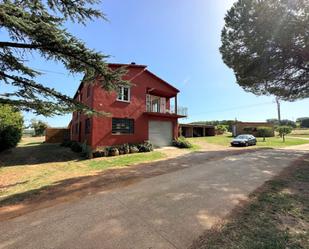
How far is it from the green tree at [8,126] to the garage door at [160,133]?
10716mm

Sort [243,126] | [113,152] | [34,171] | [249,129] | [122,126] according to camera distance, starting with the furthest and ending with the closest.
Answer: [243,126] < [249,129] < [122,126] < [113,152] < [34,171]

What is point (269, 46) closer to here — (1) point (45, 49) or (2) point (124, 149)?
(2) point (124, 149)

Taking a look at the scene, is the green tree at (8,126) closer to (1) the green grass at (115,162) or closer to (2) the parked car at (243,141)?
(1) the green grass at (115,162)

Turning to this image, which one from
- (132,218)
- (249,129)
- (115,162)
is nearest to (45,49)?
(132,218)

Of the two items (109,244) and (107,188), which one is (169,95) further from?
(109,244)

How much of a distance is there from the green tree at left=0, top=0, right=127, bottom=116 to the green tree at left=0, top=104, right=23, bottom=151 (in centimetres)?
724

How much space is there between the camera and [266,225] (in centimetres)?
388

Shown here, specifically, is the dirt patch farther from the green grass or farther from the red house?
the red house

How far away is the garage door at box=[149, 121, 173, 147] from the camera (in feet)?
61.2

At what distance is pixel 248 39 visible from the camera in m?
14.1

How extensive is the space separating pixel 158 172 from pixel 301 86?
15620 millimetres

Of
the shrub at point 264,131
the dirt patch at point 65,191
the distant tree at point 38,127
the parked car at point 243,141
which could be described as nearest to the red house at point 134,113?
the dirt patch at point 65,191

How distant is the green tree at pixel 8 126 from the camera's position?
44.5 feet

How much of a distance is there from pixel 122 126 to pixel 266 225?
543 inches
